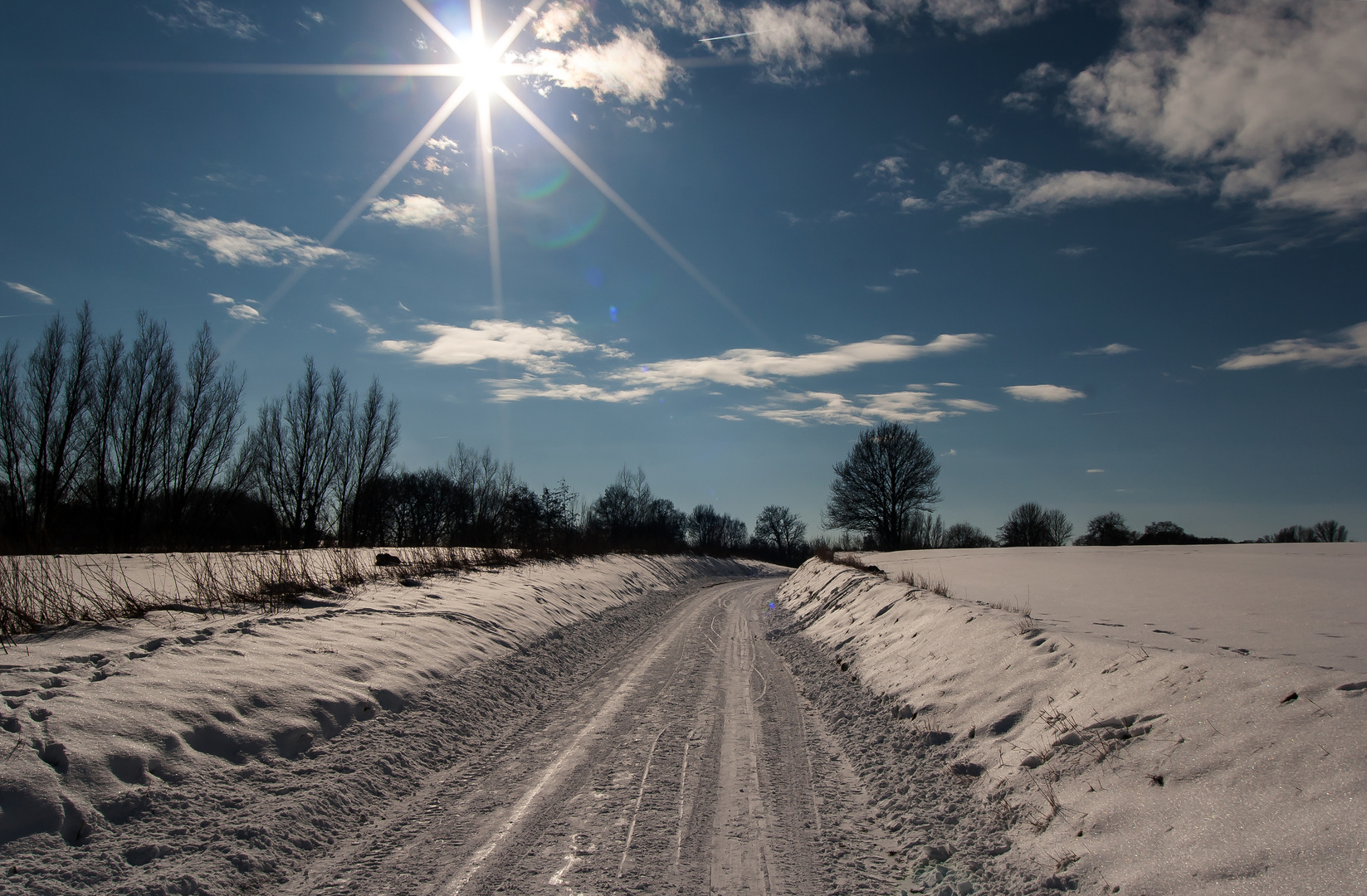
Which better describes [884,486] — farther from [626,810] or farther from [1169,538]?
[626,810]

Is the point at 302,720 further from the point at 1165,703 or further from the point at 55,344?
the point at 55,344

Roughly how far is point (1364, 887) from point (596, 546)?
3104 centimetres

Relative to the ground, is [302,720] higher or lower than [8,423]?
lower

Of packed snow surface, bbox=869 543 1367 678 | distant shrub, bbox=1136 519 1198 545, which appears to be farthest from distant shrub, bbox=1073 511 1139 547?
packed snow surface, bbox=869 543 1367 678

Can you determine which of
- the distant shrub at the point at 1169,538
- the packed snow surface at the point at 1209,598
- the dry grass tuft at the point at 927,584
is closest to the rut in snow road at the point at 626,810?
the packed snow surface at the point at 1209,598

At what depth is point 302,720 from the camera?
5.47 meters

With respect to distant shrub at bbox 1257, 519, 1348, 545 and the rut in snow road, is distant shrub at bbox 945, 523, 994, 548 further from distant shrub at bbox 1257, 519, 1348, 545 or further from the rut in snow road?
the rut in snow road

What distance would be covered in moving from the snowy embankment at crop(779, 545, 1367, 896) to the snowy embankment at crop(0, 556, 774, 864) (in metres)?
5.09

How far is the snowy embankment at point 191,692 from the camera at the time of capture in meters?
3.94

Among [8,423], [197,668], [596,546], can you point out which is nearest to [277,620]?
[197,668]

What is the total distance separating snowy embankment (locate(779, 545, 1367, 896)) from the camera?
2941mm

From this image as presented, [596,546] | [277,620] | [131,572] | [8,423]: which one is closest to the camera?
[277,620]

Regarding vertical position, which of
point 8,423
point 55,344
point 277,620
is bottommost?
point 277,620

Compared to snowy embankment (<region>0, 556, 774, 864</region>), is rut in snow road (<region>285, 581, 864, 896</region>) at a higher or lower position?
lower
